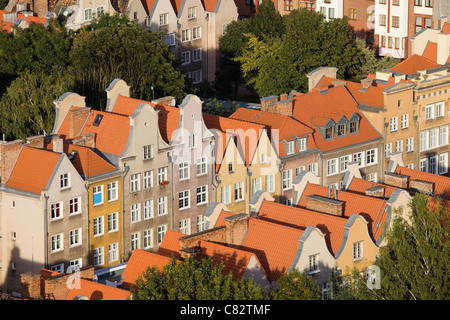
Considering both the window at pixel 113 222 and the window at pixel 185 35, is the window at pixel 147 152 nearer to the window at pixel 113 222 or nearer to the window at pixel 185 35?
the window at pixel 113 222

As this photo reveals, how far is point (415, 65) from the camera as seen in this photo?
14212 cm

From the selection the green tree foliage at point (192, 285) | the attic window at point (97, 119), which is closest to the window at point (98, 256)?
the attic window at point (97, 119)

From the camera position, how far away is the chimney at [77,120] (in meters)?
108

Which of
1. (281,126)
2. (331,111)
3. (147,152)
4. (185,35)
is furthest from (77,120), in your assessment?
(185,35)

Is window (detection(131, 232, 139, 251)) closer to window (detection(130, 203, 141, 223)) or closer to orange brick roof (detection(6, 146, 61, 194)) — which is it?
window (detection(130, 203, 141, 223))

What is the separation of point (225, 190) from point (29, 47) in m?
39.2

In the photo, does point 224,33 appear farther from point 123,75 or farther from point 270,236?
point 270,236

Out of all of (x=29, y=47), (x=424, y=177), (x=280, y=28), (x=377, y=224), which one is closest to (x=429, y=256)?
(x=377, y=224)

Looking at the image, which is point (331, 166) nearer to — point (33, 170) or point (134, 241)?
point (134, 241)

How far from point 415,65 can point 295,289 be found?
65.5m

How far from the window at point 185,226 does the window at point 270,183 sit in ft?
26.5

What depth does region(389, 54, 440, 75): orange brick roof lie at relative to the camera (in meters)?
141

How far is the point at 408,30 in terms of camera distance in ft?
545

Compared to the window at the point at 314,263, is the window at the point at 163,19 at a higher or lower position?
higher
